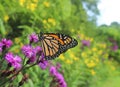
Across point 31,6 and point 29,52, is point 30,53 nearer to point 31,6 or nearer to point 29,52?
point 29,52

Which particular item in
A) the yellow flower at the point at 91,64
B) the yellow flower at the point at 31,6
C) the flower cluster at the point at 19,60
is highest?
the yellow flower at the point at 31,6

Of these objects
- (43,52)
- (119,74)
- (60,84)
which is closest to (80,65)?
(60,84)

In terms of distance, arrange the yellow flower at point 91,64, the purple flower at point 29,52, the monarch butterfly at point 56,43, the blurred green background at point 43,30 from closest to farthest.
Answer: the purple flower at point 29,52 < the monarch butterfly at point 56,43 < the blurred green background at point 43,30 < the yellow flower at point 91,64

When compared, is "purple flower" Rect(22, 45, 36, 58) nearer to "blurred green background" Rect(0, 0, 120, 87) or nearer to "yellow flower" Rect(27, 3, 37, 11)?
"blurred green background" Rect(0, 0, 120, 87)

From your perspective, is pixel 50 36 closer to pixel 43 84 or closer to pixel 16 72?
pixel 16 72

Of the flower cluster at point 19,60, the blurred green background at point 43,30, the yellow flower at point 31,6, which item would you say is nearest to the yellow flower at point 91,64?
the blurred green background at point 43,30

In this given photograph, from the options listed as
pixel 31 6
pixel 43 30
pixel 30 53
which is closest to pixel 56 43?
pixel 30 53

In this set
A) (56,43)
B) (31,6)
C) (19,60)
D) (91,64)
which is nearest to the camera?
(19,60)

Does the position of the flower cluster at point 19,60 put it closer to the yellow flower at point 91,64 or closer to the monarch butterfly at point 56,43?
the monarch butterfly at point 56,43
